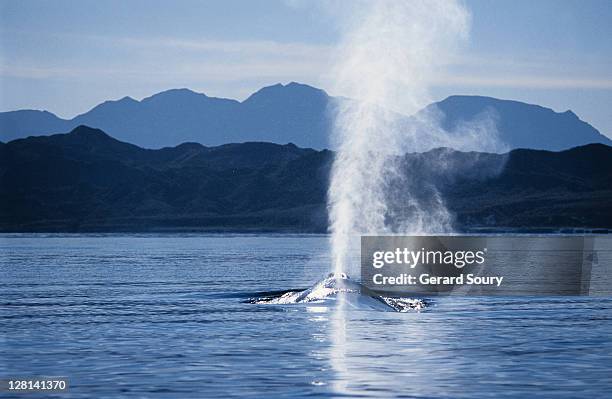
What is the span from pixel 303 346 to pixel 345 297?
621 inches

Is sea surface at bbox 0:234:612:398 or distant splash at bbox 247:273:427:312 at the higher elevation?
distant splash at bbox 247:273:427:312

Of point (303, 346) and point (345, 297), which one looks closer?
point (303, 346)

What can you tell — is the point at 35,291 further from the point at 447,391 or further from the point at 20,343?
the point at 447,391

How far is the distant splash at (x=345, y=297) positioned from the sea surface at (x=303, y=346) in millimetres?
916

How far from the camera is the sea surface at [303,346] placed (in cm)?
2730

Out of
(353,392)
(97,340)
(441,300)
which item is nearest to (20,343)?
(97,340)

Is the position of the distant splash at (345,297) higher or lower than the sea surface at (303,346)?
higher

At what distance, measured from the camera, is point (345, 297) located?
50.9 metres

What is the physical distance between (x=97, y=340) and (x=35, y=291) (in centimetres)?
2850

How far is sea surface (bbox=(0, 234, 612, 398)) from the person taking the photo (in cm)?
2730

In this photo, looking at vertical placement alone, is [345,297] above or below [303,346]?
above

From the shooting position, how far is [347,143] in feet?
228

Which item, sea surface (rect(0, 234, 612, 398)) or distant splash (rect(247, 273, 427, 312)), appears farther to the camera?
distant splash (rect(247, 273, 427, 312))

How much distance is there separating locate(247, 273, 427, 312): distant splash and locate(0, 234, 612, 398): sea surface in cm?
92
